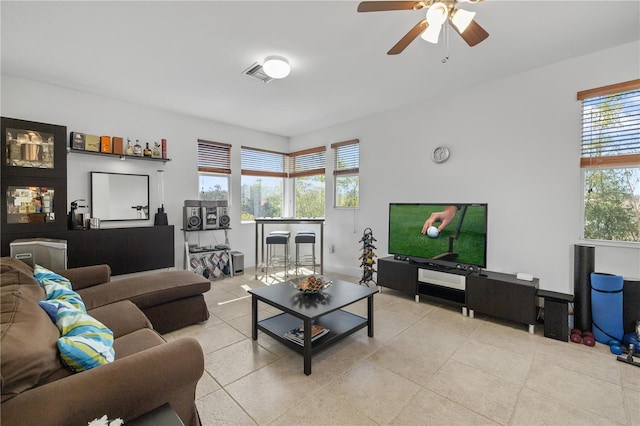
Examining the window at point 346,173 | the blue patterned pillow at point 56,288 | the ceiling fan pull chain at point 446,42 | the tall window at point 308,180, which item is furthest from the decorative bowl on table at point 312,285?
the tall window at point 308,180

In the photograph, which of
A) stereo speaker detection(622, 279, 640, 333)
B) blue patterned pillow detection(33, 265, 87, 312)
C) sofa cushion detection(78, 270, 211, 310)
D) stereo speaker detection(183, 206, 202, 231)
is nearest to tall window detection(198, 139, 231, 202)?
stereo speaker detection(183, 206, 202, 231)

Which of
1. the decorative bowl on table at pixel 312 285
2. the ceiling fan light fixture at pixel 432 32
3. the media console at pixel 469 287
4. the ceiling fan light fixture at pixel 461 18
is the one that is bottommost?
the media console at pixel 469 287

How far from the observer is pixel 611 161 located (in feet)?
8.66

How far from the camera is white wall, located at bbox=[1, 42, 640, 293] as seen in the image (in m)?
2.83

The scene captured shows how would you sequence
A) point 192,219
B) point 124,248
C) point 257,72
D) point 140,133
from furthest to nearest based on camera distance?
point 192,219
point 140,133
point 124,248
point 257,72

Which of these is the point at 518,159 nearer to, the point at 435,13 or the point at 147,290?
the point at 435,13

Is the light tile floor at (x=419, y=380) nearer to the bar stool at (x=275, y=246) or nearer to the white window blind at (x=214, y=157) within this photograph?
the bar stool at (x=275, y=246)

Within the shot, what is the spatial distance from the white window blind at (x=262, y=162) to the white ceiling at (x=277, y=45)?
5.37 ft

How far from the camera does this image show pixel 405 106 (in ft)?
13.5

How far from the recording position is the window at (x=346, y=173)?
4.80 metres

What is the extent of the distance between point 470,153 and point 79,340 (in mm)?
3970

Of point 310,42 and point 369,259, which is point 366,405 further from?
point 310,42

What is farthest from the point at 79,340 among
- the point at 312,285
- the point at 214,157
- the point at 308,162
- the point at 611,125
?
the point at 308,162

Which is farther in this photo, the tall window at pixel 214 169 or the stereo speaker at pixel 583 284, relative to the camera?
the tall window at pixel 214 169
